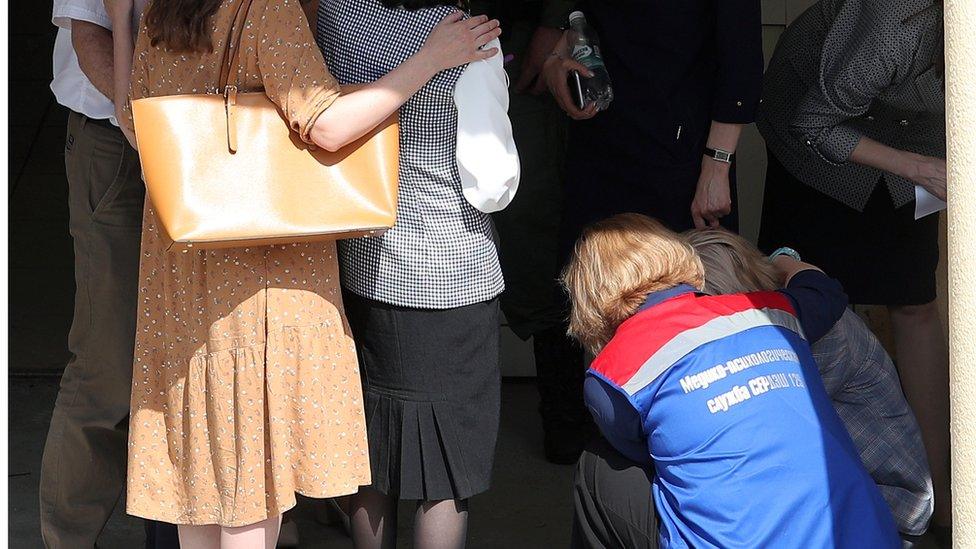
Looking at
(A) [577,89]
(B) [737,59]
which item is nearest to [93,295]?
(A) [577,89]

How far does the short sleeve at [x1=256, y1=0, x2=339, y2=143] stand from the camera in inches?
87.8

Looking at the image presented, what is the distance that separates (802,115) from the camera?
308cm

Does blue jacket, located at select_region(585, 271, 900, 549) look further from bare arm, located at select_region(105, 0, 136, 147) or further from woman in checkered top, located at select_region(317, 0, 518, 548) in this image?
bare arm, located at select_region(105, 0, 136, 147)

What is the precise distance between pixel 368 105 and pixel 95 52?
799 mm

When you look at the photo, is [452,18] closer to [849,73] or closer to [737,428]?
[737,428]

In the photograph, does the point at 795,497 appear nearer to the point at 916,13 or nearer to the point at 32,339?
the point at 916,13

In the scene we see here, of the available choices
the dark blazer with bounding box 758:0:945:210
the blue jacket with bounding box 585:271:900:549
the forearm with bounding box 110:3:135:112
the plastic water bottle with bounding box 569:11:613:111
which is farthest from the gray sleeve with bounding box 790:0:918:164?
the forearm with bounding box 110:3:135:112

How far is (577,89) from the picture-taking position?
121 inches

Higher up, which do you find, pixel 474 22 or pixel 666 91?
pixel 474 22

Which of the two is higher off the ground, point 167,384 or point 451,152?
point 451,152

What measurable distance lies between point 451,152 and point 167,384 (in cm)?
73

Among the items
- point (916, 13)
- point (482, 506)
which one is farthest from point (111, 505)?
point (916, 13)

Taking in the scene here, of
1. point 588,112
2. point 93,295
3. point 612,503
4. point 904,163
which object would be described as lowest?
point 612,503

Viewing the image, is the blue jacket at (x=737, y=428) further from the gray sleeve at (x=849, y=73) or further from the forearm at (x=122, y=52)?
the forearm at (x=122, y=52)
